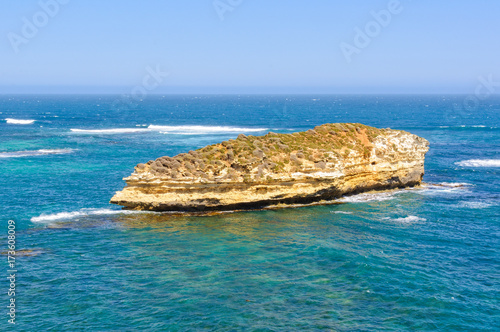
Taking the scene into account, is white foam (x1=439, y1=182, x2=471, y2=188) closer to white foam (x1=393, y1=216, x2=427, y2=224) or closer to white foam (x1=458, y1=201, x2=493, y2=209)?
white foam (x1=458, y1=201, x2=493, y2=209)

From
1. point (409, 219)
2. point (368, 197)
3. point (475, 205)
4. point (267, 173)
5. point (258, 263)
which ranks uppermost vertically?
point (267, 173)

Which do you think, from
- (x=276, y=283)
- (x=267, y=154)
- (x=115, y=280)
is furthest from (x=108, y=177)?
(x=276, y=283)

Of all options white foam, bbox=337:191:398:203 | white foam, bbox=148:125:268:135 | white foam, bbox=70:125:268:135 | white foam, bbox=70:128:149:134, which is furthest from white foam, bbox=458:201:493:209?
white foam, bbox=70:128:149:134

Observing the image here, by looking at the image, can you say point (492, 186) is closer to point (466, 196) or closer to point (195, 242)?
point (466, 196)

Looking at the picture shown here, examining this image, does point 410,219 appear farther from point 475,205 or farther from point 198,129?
point 198,129

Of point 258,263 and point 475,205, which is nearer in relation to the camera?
point 258,263

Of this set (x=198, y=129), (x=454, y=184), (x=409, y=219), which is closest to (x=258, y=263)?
(x=409, y=219)
